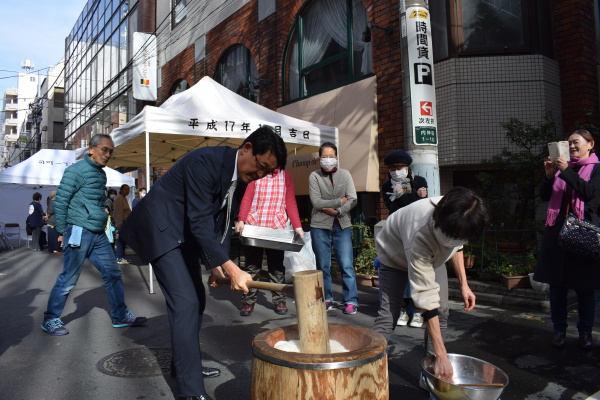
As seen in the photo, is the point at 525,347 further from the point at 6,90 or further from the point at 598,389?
the point at 6,90

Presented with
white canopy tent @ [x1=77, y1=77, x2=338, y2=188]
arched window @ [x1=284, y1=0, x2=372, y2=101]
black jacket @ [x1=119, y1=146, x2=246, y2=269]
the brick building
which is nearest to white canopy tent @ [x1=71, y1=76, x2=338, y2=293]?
white canopy tent @ [x1=77, y1=77, x2=338, y2=188]

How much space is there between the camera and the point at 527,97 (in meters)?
7.53

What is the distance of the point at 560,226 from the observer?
3.98 meters

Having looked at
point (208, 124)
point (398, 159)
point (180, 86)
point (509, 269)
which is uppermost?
point (180, 86)

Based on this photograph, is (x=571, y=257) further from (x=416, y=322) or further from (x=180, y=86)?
(x=180, y=86)

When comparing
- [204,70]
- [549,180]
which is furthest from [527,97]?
[204,70]

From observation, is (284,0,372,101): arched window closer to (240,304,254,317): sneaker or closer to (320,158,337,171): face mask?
(320,158,337,171): face mask

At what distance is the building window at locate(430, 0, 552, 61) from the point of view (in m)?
7.74

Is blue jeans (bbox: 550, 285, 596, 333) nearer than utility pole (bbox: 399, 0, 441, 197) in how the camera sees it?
Yes

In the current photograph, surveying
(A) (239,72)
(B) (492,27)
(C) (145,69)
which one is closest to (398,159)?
(B) (492,27)

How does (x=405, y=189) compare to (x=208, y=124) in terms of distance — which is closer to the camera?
(x=405, y=189)

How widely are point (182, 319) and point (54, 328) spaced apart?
253 cm

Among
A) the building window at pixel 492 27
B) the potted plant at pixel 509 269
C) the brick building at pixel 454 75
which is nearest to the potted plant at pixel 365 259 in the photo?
the brick building at pixel 454 75

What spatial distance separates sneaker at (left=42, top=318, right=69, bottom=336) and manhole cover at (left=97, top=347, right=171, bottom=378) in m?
0.93
